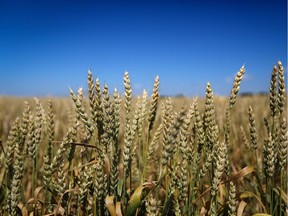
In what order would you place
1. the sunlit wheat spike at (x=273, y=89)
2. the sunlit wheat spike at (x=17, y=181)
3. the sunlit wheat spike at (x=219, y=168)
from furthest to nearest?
the sunlit wheat spike at (x=273, y=89)
the sunlit wheat spike at (x=17, y=181)
the sunlit wheat spike at (x=219, y=168)

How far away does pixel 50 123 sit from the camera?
165cm

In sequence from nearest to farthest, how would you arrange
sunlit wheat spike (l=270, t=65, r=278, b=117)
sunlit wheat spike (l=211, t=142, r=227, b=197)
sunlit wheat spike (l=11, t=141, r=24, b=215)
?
sunlit wheat spike (l=211, t=142, r=227, b=197), sunlit wheat spike (l=11, t=141, r=24, b=215), sunlit wheat spike (l=270, t=65, r=278, b=117)

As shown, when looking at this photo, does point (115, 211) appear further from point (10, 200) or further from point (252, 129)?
point (252, 129)

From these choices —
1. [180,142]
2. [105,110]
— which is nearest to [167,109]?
[180,142]

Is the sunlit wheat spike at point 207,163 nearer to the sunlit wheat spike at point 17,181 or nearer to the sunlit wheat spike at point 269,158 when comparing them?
the sunlit wheat spike at point 269,158

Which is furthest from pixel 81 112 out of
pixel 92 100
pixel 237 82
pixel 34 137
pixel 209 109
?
pixel 237 82

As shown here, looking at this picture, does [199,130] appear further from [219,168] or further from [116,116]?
[116,116]

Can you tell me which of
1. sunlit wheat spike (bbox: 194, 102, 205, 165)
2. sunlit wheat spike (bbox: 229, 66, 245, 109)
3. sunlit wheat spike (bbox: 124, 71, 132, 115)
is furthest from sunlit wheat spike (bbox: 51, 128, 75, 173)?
sunlit wheat spike (bbox: 229, 66, 245, 109)

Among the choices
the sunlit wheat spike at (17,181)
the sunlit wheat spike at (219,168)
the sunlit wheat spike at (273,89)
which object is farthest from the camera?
the sunlit wheat spike at (273,89)

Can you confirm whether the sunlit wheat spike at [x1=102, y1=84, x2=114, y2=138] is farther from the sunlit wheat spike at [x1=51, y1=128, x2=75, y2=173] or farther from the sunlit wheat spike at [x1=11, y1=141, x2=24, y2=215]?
the sunlit wheat spike at [x1=11, y1=141, x2=24, y2=215]

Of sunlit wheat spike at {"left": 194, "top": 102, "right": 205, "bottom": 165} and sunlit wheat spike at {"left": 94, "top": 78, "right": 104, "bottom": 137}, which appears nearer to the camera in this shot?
sunlit wheat spike at {"left": 94, "top": 78, "right": 104, "bottom": 137}

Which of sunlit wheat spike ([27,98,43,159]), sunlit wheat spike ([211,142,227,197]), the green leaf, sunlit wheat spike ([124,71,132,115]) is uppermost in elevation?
sunlit wheat spike ([124,71,132,115])

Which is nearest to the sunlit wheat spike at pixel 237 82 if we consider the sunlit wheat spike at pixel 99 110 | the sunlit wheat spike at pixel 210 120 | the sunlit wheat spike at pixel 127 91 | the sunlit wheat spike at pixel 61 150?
the sunlit wheat spike at pixel 210 120

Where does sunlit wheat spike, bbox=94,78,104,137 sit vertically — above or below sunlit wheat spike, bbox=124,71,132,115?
below
